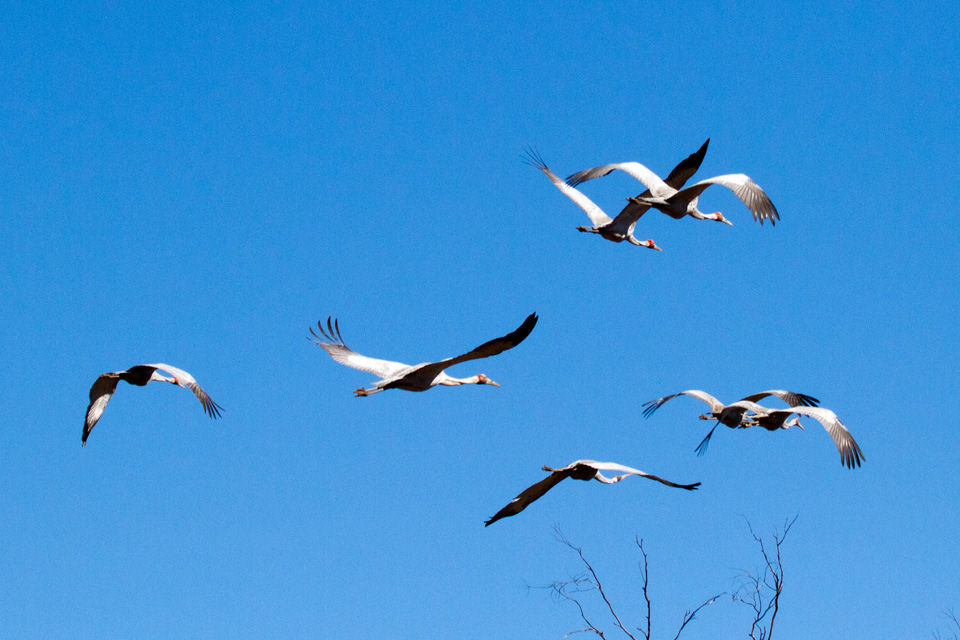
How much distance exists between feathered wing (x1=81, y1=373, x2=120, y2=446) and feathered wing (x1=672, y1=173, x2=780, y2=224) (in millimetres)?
10878

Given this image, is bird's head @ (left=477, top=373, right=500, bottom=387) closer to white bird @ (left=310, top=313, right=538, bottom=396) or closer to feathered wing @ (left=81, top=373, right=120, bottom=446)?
white bird @ (left=310, top=313, right=538, bottom=396)

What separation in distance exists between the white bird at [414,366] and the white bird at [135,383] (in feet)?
15.6

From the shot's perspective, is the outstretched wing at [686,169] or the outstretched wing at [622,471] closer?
the outstretched wing at [622,471]

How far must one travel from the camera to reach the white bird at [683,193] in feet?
69.8

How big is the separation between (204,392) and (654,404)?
8837 millimetres

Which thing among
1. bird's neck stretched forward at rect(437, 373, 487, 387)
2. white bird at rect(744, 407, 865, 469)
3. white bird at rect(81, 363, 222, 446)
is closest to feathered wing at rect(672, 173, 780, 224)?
white bird at rect(744, 407, 865, 469)

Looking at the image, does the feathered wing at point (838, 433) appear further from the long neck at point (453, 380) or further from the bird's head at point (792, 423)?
the long neck at point (453, 380)

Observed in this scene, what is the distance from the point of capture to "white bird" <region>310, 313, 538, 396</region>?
15188mm

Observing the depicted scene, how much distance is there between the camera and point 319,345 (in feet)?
68.9

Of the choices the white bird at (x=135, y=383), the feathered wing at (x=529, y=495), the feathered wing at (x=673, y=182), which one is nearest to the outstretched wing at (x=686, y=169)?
the feathered wing at (x=673, y=182)

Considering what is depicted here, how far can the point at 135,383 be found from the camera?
80.9 ft

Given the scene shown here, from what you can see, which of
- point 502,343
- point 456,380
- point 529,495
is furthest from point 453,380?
point 502,343

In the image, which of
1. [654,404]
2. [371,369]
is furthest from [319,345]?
[654,404]

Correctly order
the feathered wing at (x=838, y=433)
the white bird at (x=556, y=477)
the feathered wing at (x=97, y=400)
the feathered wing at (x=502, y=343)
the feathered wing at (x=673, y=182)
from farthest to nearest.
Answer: the feathered wing at (x=97, y=400), the feathered wing at (x=673, y=182), the feathered wing at (x=838, y=433), the white bird at (x=556, y=477), the feathered wing at (x=502, y=343)
